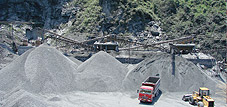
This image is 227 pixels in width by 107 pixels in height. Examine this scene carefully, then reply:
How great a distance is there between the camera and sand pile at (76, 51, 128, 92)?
13039mm

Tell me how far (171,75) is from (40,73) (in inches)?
346

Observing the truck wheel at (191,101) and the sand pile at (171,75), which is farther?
the sand pile at (171,75)

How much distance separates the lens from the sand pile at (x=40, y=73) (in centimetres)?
1195

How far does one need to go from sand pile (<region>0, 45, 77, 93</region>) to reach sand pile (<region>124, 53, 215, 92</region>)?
4.30 m

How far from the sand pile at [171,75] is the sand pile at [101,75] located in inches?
32.9

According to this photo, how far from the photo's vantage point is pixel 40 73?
1266cm

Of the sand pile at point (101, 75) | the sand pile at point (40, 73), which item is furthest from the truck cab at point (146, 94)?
the sand pile at point (40, 73)

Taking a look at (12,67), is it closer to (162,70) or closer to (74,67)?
(74,67)

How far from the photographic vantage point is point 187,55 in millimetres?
20078

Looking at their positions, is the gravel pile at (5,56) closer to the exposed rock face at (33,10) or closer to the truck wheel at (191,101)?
the truck wheel at (191,101)

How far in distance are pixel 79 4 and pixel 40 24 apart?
10.0m

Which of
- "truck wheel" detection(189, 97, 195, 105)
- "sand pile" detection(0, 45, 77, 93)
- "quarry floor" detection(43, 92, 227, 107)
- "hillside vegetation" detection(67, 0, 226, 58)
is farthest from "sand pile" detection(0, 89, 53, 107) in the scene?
"hillside vegetation" detection(67, 0, 226, 58)

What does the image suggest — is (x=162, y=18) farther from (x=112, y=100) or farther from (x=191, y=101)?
(x=112, y=100)

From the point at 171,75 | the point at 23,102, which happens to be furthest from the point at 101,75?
the point at 23,102
